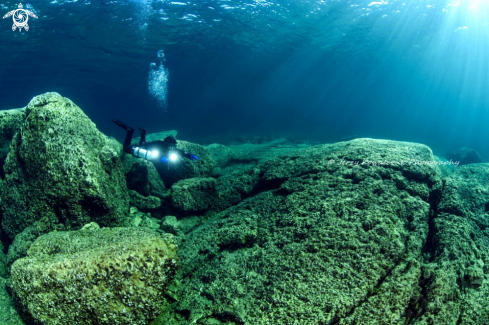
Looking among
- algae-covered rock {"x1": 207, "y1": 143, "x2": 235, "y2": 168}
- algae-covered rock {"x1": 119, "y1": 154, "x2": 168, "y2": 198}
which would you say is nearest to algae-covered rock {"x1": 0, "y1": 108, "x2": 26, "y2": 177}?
algae-covered rock {"x1": 119, "y1": 154, "x2": 168, "y2": 198}

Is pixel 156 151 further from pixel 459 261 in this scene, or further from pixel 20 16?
pixel 20 16

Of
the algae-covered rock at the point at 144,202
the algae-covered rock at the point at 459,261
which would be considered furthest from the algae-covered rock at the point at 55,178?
the algae-covered rock at the point at 459,261

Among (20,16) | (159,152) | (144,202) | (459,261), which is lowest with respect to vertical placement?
(144,202)

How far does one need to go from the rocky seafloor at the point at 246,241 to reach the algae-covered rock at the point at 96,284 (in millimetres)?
12

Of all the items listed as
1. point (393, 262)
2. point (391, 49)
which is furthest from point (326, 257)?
point (391, 49)

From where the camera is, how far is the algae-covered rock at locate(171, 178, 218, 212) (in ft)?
16.5

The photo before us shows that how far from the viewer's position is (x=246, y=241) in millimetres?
3480

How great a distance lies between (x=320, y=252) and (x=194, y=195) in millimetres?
3020

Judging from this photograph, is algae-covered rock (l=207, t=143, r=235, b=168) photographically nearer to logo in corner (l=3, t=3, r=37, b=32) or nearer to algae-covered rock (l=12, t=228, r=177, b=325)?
algae-covered rock (l=12, t=228, r=177, b=325)

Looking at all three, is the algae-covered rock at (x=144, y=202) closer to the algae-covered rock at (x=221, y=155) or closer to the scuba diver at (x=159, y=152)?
the scuba diver at (x=159, y=152)

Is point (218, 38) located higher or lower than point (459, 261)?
higher

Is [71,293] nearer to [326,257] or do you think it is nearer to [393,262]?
[326,257]

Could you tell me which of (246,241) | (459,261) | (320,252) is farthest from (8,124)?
(459,261)

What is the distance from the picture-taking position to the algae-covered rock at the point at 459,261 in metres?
2.54
